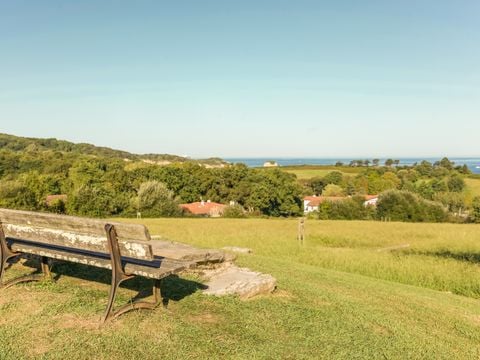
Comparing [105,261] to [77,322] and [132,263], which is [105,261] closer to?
[132,263]

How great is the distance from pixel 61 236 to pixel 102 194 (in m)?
47.9

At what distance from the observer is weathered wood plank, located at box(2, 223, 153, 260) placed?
4711mm

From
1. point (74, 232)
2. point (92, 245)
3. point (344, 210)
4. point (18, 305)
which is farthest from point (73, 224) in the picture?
point (344, 210)

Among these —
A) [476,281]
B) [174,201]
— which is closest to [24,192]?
[174,201]

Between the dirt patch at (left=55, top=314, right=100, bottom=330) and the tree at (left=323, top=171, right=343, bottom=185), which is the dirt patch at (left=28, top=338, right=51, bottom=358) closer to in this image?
the dirt patch at (left=55, top=314, right=100, bottom=330)

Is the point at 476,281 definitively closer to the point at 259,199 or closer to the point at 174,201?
the point at 174,201

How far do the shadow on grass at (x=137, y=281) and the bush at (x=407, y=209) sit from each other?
5223 cm

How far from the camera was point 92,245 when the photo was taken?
5039mm

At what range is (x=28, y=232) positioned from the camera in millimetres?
5707

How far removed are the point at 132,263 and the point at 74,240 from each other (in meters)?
0.89

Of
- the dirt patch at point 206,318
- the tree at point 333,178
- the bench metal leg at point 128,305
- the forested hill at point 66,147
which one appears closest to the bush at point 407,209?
the tree at point 333,178

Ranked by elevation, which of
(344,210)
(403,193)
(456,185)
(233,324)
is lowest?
→ (344,210)

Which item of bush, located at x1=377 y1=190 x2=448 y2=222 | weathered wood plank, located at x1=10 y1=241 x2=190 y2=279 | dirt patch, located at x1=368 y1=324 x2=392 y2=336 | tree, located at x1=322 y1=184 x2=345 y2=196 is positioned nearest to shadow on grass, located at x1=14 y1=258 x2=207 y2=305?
weathered wood plank, located at x1=10 y1=241 x2=190 y2=279

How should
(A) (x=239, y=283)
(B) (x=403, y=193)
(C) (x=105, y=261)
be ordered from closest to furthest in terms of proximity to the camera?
1. (C) (x=105, y=261)
2. (A) (x=239, y=283)
3. (B) (x=403, y=193)
